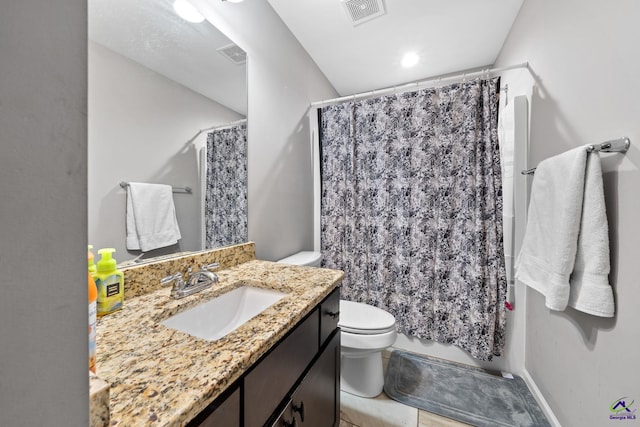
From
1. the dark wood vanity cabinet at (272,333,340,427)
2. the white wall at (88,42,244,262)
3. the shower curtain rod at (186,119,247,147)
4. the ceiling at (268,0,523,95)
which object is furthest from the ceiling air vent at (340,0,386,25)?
the dark wood vanity cabinet at (272,333,340,427)

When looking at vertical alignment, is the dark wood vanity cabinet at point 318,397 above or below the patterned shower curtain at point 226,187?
Result: below

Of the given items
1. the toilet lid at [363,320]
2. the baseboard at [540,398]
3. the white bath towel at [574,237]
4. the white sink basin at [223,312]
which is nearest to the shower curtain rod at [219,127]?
the white sink basin at [223,312]

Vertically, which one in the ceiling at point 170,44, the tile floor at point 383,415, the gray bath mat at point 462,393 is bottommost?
the tile floor at point 383,415

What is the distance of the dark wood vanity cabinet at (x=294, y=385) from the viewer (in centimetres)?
52

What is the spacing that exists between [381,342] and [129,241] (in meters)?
1.26

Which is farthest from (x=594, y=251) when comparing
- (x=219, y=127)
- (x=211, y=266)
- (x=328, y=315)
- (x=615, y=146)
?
(x=219, y=127)

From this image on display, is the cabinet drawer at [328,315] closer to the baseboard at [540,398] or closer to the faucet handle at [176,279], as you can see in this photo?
the faucet handle at [176,279]

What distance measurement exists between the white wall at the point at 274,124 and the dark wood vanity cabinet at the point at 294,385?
67 cm

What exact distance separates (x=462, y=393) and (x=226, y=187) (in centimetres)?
182

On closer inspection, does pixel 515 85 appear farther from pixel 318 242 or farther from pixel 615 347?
pixel 318 242

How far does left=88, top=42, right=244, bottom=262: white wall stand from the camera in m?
0.75

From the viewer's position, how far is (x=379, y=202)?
1.86m

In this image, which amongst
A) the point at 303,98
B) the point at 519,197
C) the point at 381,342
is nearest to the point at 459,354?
the point at 381,342

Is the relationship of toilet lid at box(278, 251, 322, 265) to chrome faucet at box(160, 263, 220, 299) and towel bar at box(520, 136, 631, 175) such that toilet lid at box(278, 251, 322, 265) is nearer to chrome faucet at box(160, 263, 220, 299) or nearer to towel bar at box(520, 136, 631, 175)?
Result: chrome faucet at box(160, 263, 220, 299)
